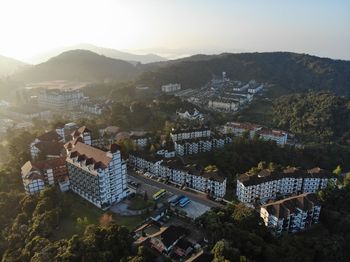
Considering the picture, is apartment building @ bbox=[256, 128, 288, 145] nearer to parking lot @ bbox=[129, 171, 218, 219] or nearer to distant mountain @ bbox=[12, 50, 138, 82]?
parking lot @ bbox=[129, 171, 218, 219]

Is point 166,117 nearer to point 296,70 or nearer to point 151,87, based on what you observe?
point 151,87

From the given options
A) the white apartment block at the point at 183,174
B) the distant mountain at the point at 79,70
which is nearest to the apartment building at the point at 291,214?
the white apartment block at the point at 183,174

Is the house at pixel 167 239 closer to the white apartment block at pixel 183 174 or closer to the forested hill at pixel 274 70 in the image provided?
the white apartment block at pixel 183 174

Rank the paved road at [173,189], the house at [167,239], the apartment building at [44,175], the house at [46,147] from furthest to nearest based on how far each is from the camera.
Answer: the house at [46,147] < the paved road at [173,189] < the apartment building at [44,175] < the house at [167,239]

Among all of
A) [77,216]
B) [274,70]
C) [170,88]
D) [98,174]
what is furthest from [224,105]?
[274,70]

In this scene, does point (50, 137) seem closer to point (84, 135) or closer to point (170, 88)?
point (84, 135)

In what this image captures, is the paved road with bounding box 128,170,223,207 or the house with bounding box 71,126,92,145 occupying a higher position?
the house with bounding box 71,126,92,145

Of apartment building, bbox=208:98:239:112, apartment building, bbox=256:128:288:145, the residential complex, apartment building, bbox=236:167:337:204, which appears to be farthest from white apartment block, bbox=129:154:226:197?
apartment building, bbox=208:98:239:112
